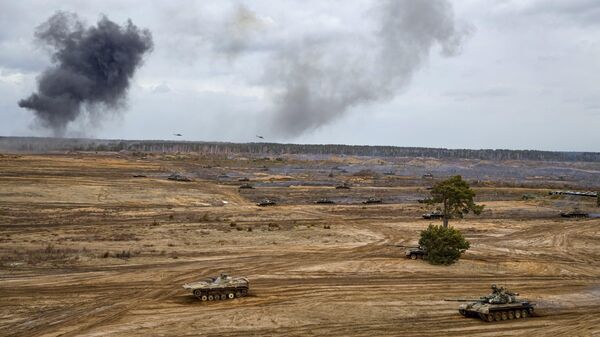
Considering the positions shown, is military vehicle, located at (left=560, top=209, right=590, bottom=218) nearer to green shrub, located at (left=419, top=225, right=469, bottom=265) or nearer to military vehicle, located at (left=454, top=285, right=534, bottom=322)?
green shrub, located at (left=419, top=225, right=469, bottom=265)

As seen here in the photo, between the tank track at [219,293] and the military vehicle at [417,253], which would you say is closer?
the tank track at [219,293]

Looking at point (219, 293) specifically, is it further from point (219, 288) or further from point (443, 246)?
point (443, 246)

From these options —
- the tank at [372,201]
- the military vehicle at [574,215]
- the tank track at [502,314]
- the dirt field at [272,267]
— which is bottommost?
the dirt field at [272,267]

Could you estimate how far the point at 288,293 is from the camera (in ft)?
94.9

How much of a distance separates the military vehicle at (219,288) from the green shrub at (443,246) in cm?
1459

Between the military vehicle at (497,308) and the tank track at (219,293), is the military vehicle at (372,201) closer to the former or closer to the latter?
the tank track at (219,293)

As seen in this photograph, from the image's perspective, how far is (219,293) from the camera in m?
27.7

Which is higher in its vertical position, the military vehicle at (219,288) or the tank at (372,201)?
the tank at (372,201)

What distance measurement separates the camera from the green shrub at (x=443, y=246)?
122 feet

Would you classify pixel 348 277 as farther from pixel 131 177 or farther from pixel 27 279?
pixel 131 177

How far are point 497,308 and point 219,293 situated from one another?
42.0ft

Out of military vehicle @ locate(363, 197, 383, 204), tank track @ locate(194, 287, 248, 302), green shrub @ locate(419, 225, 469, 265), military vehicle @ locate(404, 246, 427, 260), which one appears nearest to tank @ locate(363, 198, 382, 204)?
military vehicle @ locate(363, 197, 383, 204)

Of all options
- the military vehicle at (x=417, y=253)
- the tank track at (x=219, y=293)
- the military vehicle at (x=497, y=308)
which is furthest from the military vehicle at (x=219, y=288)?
the military vehicle at (x=417, y=253)

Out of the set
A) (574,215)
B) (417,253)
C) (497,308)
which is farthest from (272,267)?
(574,215)
